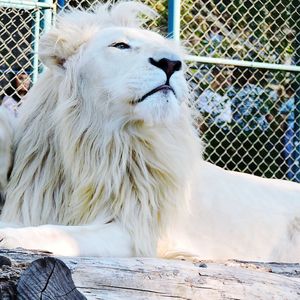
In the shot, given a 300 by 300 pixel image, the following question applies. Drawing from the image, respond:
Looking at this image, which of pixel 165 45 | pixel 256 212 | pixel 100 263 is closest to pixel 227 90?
pixel 256 212

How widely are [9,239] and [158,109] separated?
2.66ft

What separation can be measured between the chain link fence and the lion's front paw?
3361mm

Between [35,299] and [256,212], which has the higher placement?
[35,299]

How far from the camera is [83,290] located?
7.20 ft

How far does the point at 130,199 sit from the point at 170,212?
0.18 m

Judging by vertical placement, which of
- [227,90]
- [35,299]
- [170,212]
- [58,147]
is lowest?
[227,90]

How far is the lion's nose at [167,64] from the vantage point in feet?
11.1

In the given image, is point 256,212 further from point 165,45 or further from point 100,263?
point 100,263

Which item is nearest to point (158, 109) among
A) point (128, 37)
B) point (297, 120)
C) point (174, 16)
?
point (128, 37)

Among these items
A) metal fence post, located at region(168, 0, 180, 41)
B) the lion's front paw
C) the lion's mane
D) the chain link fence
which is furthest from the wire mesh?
the lion's front paw

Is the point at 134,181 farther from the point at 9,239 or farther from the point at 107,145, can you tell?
the point at 9,239

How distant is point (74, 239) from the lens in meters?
3.15

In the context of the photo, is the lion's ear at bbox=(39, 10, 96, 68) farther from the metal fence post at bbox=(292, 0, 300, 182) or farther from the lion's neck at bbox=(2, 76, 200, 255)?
the metal fence post at bbox=(292, 0, 300, 182)

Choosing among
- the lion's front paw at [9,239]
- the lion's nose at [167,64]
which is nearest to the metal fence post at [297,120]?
the lion's nose at [167,64]
